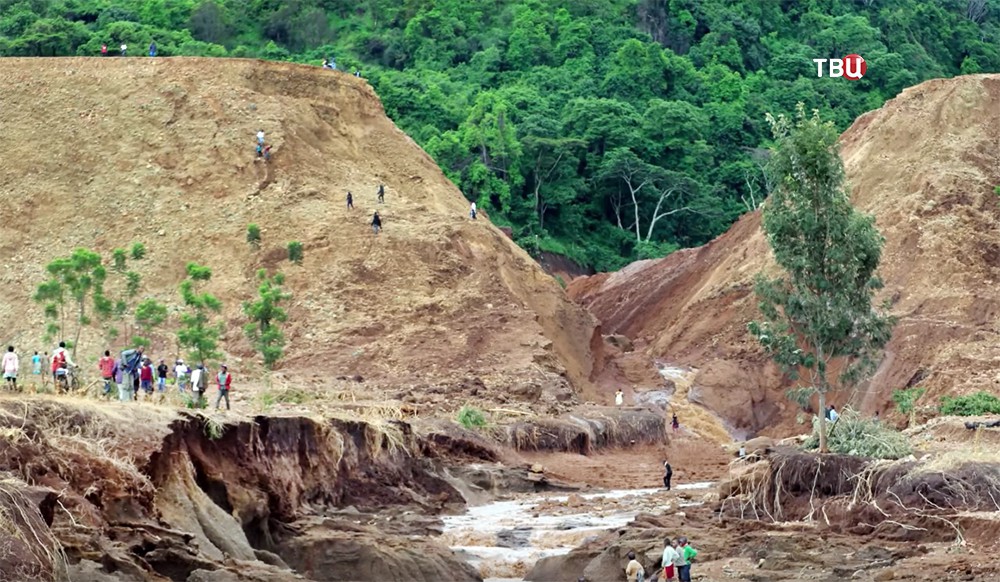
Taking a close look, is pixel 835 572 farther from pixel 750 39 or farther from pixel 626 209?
pixel 750 39

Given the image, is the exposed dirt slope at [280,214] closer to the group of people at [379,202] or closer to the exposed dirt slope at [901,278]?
the group of people at [379,202]

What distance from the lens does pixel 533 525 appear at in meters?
37.0

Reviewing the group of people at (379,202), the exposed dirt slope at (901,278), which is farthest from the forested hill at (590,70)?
the group of people at (379,202)

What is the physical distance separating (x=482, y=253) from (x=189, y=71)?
12455 millimetres

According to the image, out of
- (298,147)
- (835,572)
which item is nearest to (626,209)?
→ (298,147)

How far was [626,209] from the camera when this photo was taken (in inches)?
3529

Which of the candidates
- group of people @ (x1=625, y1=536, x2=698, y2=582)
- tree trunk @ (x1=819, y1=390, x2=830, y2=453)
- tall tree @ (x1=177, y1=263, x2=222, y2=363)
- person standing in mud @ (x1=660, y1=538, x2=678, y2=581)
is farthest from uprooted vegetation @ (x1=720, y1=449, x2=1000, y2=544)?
tall tree @ (x1=177, y1=263, x2=222, y2=363)

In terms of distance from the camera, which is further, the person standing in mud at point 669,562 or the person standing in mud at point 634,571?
the person standing in mud at point 634,571

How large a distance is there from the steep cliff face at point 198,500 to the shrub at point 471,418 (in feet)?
22.3

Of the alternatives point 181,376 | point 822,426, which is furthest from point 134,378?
point 822,426

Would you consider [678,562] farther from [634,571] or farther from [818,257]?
[818,257]

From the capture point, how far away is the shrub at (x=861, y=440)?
34.7 m

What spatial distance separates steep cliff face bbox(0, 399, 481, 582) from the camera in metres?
23.1

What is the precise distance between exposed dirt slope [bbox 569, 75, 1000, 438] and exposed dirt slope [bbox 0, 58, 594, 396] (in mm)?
5557
